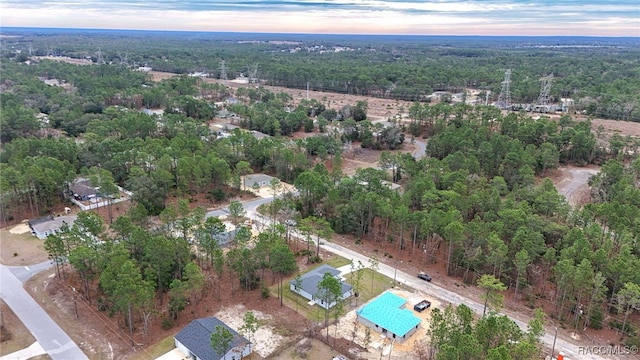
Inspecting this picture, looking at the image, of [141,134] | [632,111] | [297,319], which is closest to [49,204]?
[141,134]

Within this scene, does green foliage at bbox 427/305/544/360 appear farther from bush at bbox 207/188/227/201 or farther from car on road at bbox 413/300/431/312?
bush at bbox 207/188/227/201

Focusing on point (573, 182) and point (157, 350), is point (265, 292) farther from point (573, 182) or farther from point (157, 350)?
point (573, 182)

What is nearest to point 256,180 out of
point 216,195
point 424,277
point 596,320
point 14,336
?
point 216,195

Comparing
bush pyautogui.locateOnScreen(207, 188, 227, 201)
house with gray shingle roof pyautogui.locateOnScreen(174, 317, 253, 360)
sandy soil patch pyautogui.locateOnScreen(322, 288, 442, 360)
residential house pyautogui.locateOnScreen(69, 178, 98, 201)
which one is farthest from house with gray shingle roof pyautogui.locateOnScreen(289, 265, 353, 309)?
residential house pyautogui.locateOnScreen(69, 178, 98, 201)
